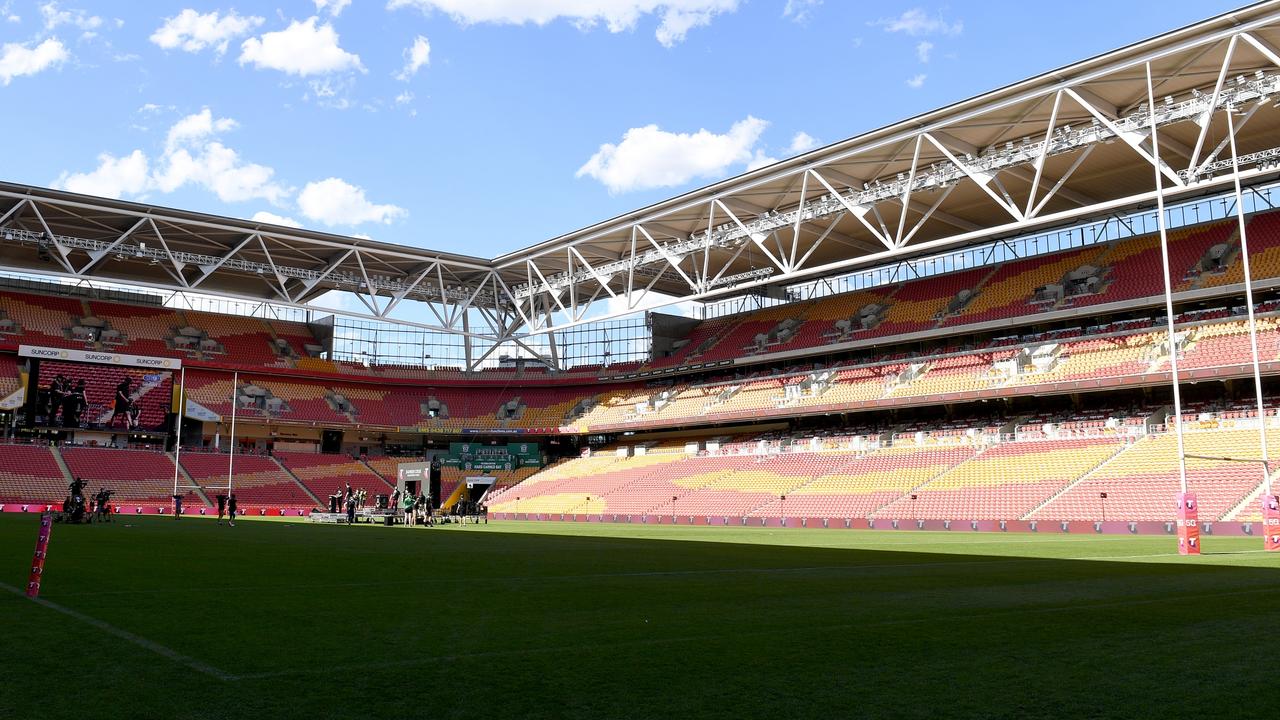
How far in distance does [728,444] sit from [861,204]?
64.4ft

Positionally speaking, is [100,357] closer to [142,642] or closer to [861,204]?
[861,204]

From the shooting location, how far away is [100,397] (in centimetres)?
5828

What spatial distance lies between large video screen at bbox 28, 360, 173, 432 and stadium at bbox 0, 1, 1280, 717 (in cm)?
16

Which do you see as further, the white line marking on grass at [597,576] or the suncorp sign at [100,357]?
the suncorp sign at [100,357]

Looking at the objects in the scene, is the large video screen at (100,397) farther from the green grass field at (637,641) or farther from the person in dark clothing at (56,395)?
the green grass field at (637,641)

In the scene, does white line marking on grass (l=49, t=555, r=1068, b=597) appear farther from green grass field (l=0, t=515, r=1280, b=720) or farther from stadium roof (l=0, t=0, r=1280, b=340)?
stadium roof (l=0, t=0, r=1280, b=340)

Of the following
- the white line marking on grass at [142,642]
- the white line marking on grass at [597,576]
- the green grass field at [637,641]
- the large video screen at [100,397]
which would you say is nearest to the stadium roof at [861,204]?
the large video screen at [100,397]

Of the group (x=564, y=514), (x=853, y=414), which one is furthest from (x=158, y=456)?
(x=853, y=414)

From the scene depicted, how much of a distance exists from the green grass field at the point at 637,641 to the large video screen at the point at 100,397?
161 feet

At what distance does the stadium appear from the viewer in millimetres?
6824

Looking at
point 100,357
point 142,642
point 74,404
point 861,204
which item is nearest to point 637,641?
point 142,642

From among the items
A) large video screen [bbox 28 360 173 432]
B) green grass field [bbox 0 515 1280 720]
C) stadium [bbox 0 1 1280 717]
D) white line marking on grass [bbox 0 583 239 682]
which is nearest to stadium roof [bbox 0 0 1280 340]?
stadium [bbox 0 1 1280 717]

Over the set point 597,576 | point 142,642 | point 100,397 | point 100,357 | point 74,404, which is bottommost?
point 597,576

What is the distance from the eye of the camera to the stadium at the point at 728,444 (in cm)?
682
